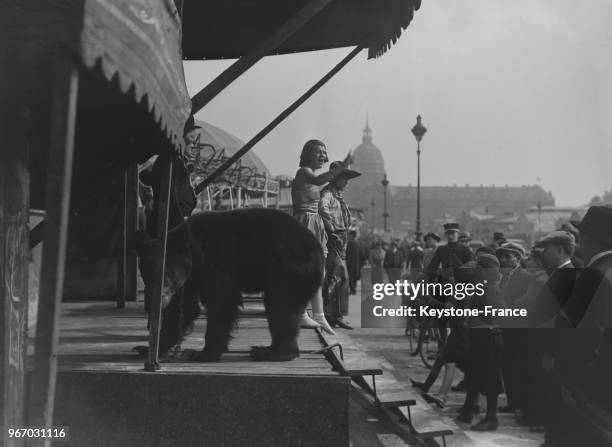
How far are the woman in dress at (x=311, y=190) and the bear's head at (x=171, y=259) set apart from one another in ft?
6.34

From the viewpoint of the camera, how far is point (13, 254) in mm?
3256

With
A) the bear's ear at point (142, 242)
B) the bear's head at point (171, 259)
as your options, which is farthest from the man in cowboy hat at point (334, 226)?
the bear's ear at point (142, 242)

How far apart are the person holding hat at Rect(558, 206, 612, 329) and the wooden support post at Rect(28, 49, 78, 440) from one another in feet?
8.16

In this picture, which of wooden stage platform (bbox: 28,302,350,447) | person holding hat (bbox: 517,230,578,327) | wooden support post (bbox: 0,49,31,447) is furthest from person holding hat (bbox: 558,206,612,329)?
wooden support post (bbox: 0,49,31,447)

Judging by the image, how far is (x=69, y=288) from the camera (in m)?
9.49

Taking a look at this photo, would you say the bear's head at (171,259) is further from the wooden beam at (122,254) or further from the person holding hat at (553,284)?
the wooden beam at (122,254)

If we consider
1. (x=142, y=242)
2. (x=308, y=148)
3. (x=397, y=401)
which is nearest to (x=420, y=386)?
(x=397, y=401)

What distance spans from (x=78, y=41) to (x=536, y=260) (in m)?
6.90

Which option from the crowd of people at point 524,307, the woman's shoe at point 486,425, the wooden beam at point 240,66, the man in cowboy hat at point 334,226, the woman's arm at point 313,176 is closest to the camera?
the crowd of people at point 524,307

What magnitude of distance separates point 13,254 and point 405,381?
7782mm

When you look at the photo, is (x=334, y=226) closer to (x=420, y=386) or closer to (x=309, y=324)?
(x=309, y=324)

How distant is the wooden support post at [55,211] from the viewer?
253 centimetres

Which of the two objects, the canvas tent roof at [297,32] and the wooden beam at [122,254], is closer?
the canvas tent roof at [297,32]

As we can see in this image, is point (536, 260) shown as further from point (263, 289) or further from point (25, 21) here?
point (25, 21)
